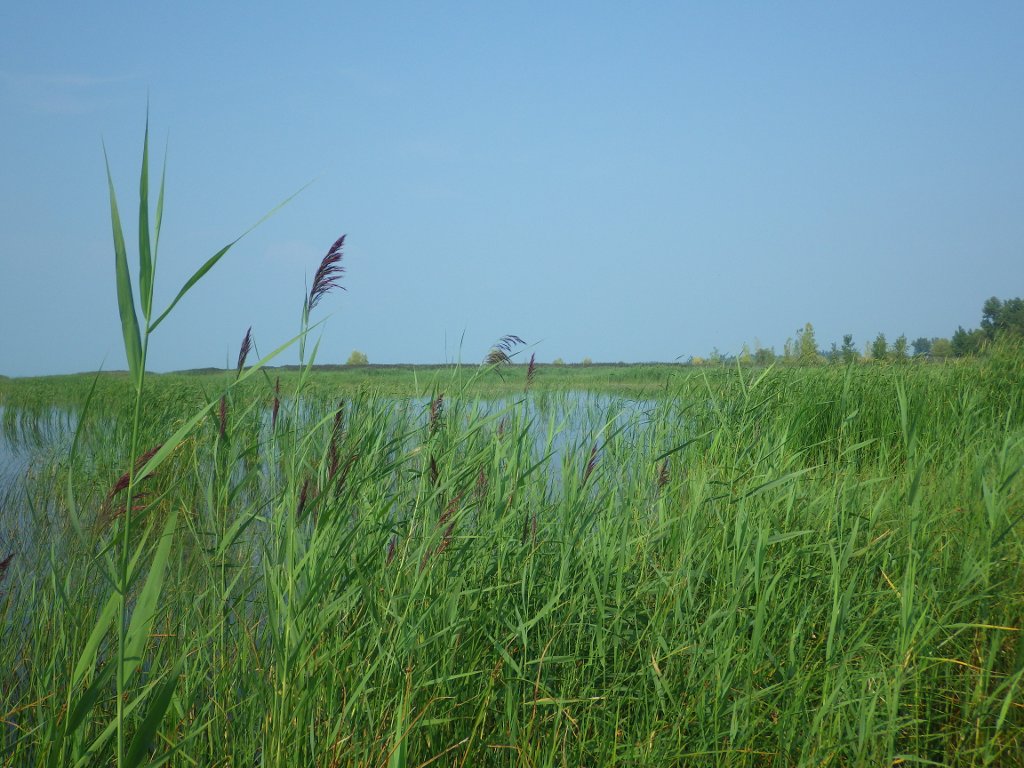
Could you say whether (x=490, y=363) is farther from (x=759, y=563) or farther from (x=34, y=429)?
(x=34, y=429)

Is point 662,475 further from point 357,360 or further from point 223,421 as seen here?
point 357,360

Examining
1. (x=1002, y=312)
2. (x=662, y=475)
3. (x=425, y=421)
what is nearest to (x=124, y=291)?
(x=662, y=475)

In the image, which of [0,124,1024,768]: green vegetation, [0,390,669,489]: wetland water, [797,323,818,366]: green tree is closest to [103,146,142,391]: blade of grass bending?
[0,124,1024,768]: green vegetation

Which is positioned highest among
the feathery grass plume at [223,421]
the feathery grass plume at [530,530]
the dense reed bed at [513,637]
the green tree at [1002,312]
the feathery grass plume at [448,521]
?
the green tree at [1002,312]

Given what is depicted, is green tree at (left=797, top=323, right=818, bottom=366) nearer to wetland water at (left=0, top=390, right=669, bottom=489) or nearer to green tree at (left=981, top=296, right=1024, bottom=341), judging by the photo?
wetland water at (left=0, top=390, right=669, bottom=489)

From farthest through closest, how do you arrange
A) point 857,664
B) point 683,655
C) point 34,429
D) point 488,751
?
point 34,429, point 857,664, point 683,655, point 488,751

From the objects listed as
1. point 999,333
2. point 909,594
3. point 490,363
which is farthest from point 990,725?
point 999,333

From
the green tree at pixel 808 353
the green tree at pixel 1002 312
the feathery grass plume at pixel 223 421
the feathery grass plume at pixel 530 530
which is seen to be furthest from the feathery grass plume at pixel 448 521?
the green tree at pixel 1002 312

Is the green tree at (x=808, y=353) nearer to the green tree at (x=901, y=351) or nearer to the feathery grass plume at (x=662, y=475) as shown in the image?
the green tree at (x=901, y=351)

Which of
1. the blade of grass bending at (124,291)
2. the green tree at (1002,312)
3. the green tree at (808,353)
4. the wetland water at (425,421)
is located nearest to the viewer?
the blade of grass bending at (124,291)

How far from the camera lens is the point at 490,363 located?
7.09 ft

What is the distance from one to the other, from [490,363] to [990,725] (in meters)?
1.88

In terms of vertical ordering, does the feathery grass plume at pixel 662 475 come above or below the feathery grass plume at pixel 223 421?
below

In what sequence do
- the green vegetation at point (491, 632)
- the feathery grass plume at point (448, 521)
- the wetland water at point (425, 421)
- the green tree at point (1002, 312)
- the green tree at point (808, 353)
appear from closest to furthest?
the green vegetation at point (491, 632), the feathery grass plume at point (448, 521), the wetland water at point (425, 421), the green tree at point (808, 353), the green tree at point (1002, 312)
